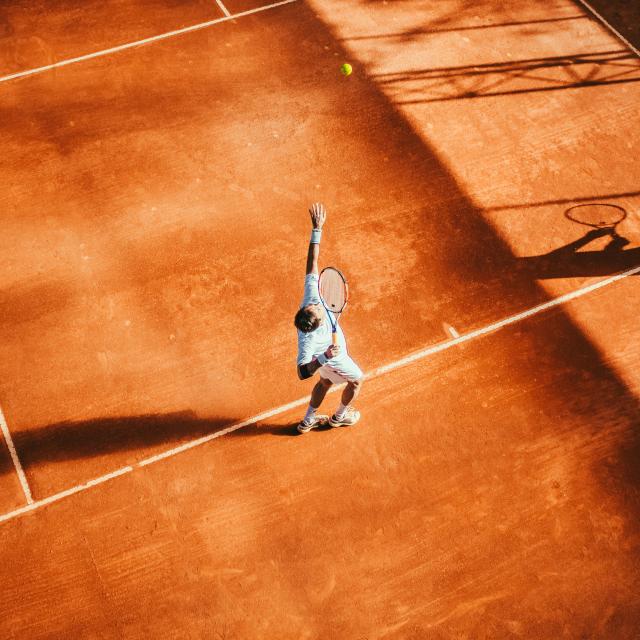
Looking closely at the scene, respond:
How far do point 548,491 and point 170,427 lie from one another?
388 cm

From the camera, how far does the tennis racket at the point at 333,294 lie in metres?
4.41

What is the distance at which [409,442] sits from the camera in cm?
598

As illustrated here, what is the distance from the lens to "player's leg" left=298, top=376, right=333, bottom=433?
17.4 ft

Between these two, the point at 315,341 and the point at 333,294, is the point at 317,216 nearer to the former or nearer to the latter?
the point at 333,294

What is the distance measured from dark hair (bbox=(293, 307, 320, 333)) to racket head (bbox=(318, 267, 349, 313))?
0.19 metres

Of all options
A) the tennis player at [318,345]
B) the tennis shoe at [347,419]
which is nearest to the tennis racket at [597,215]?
the tennis shoe at [347,419]

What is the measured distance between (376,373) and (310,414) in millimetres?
1049

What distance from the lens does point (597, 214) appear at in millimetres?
7777

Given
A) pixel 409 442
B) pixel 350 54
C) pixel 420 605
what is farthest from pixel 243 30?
pixel 420 605

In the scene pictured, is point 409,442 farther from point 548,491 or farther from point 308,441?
point 548,491

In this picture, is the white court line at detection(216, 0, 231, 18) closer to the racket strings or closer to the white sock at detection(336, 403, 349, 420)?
the racket strings

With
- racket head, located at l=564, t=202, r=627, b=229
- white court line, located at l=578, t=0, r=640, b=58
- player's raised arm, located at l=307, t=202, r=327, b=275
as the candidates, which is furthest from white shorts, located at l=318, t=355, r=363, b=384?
white court line, located at l=578, t=0, r=640, b=58

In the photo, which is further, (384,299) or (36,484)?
(384,299)

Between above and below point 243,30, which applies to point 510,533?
below
